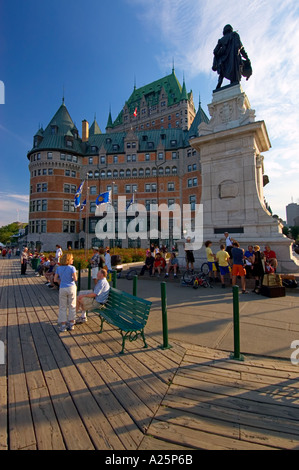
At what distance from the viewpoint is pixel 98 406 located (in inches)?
111

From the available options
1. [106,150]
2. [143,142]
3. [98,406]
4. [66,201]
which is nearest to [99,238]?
[66,201]

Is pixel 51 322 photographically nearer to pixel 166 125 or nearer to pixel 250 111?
pixel 250 111

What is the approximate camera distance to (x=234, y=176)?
13.7 metres

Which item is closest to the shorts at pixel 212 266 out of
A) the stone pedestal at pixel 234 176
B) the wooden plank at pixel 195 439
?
the stone pedestal at pixel 234 176

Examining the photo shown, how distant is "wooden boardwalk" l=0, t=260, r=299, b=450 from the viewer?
2336 millimetres

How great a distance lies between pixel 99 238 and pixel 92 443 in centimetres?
4659

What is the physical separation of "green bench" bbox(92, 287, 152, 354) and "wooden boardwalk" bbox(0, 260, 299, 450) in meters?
0.39

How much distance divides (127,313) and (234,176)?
11.5 metres

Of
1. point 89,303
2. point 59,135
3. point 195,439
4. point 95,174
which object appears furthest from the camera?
point 95,174

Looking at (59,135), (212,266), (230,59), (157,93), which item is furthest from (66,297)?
(157,93)

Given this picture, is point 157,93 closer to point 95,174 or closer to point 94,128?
point 94,128

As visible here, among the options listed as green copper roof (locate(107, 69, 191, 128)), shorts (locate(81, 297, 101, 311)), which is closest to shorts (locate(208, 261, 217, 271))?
shorts (locate(81, 297, 101, 311))

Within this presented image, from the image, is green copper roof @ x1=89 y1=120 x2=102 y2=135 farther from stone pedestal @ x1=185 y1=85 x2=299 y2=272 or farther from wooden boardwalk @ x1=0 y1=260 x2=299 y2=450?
wooden boardwalk @ x1=0 y1=260 x2=299 y2=450

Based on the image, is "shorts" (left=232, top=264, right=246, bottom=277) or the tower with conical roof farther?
the tower with conical roof
